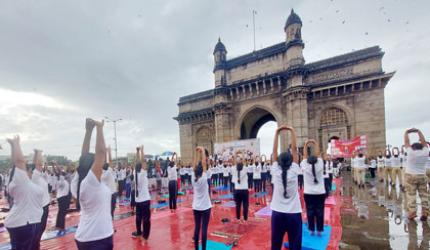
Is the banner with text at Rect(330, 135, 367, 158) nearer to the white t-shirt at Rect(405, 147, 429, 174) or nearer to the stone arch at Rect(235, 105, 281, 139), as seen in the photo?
the stone arch at Rect(235, 105, 281, 139)

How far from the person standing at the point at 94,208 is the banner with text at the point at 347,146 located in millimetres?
20914

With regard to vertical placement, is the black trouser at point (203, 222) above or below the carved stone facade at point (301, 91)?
below

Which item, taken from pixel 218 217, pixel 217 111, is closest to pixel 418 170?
pixel 218 217

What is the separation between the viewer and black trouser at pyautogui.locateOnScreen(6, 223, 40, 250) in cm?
314

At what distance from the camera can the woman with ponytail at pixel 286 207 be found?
324 centimetres

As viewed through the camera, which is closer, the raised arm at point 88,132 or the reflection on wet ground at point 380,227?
the raised arm at point 88,132

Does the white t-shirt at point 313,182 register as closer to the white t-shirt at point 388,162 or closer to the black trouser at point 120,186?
the white t-shirt at point 388,162

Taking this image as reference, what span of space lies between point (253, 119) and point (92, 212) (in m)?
26.6

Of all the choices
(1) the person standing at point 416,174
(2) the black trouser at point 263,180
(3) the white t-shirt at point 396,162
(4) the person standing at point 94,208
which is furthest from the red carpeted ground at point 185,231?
(3) the white t-shirt at point 396,162

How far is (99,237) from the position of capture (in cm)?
220

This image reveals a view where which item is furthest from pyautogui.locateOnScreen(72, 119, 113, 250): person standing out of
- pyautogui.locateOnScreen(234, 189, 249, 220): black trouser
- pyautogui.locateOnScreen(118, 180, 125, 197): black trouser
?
pyautogui.locateOnScreen(118, 180, 125, 197): black trouser

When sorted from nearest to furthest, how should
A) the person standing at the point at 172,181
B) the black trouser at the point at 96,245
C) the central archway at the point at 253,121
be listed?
the black trouser at the point at 96,245, the person standing at the point at 172,181, the central archway at the point at 253,121

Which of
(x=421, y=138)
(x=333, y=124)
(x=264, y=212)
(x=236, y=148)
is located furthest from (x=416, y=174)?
(x=236, y=148)

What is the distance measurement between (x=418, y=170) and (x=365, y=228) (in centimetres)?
238
